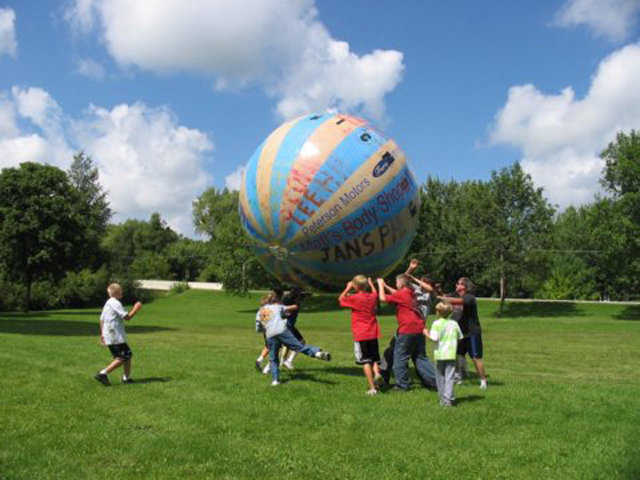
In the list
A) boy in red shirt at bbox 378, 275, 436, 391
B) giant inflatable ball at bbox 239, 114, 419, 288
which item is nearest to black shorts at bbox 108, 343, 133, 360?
giant inflatable ball at bbox 239, 114, 419, 288

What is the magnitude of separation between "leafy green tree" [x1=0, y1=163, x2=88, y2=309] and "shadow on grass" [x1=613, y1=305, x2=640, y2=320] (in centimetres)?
3493

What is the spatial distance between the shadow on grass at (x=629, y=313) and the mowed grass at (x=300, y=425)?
27.7 metres

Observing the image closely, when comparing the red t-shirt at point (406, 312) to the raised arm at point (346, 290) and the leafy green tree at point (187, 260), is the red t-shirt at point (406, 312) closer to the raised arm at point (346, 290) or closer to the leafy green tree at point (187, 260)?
the raised arm at point (346, 290)

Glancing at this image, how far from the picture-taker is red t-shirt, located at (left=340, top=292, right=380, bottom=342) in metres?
8.86

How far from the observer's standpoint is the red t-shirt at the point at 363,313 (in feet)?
29.1

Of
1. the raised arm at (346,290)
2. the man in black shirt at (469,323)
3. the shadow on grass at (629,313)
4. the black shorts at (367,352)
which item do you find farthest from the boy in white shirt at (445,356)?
the shadow on grass at (629,313)

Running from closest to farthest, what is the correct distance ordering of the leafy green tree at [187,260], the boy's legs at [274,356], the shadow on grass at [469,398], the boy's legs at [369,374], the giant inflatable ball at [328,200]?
the giant inflatable ball at [328,200]
the shadow on grass at [469,398]
the boy's legs at [369,374]
the boy's legs at [274,356]
the leafy green tree at [187,260]

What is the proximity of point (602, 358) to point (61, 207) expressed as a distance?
31068 millimetres

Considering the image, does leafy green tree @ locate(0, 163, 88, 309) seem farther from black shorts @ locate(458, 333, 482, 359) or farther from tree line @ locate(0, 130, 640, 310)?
black shorts @ locate(458, 333, 482, 359)

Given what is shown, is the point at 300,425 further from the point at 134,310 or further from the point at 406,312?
the point at 134,310

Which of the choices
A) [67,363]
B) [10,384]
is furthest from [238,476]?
[67,363]

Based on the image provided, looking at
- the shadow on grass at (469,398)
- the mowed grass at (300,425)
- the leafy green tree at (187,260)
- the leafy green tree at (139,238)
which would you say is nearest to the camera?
the mowed grass at (300,425)

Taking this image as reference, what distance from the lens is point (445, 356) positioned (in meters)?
8.05

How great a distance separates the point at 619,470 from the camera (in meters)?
5.30
